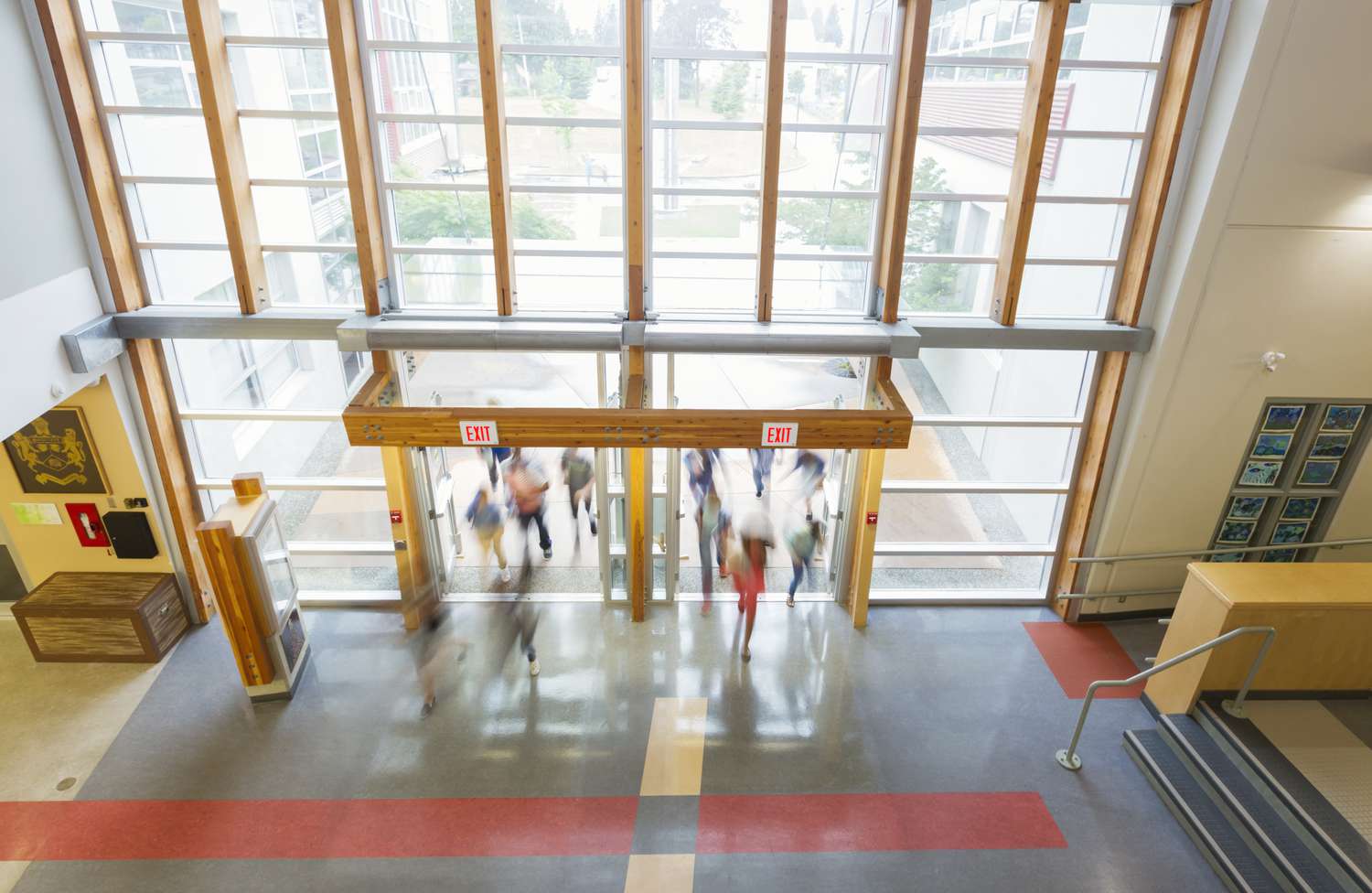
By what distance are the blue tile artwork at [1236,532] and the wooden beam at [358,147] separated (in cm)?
858

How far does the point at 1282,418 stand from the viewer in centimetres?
723

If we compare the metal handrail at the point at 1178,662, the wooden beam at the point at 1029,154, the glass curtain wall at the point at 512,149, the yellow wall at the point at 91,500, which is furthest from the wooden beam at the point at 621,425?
the yellow wall at the point at 91,500

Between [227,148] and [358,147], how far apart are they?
42.1 inches

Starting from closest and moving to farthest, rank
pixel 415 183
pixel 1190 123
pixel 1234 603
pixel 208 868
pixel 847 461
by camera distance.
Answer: pixel 208 868 → pixel 1234 603 → pixel 1190 123 → pixel 415 183 → pixel 847 461

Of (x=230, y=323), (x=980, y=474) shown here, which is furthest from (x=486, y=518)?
(x=980, y=474)

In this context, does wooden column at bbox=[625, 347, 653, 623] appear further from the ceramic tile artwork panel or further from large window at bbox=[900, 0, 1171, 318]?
the ceramic tile artwork panel

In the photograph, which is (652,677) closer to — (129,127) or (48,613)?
(48,613)

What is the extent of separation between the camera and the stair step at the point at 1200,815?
5305 millimetres

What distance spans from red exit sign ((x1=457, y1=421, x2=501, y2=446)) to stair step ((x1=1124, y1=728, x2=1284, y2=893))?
5889mm

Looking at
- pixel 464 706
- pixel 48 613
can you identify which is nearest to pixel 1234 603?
pixel 464 706

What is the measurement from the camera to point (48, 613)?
7.11 metres

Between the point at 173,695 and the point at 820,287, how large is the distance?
7089 mm

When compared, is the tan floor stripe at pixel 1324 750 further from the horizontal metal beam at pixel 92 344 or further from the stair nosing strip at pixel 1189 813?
the horizontal metal beam at pixel 92 344

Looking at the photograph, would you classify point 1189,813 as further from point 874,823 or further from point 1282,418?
point 1282,418
